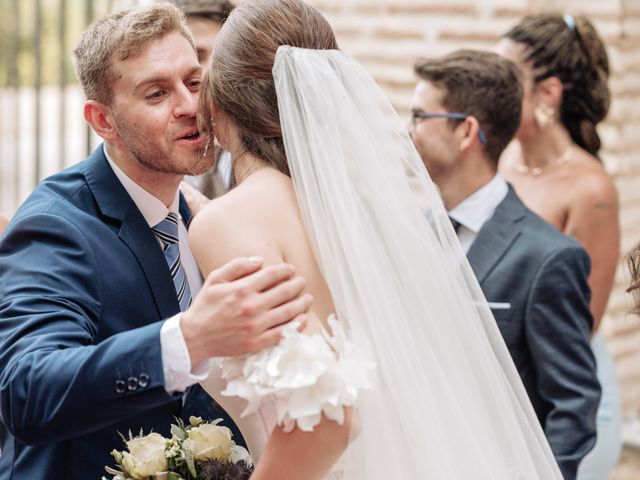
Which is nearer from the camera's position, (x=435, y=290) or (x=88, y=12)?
(x=435, y=290)

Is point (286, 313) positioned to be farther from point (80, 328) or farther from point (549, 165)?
point (549, 165)

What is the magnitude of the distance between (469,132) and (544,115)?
2.28ft

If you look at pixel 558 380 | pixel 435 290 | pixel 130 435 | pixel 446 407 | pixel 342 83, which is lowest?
pixel 558 380

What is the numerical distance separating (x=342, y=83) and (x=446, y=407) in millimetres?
733

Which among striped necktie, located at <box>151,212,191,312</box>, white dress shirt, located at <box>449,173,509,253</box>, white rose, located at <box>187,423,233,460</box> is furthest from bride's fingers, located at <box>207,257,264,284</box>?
white dress shirt, located at <box>449,173,509,253</box>

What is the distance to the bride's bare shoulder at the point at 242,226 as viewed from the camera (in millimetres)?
1978

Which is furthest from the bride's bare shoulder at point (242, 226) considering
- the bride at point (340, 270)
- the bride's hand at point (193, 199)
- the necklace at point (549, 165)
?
the necklace at point (549, 165)

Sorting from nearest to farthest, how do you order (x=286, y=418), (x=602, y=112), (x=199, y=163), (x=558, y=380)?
1. (x=286, y=418)
2. (x=199, y=163)
3. (x=558, y=380)
4. (x=602, y=112)

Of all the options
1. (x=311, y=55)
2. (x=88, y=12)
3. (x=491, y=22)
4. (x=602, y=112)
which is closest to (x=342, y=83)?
(x=311, y=55)

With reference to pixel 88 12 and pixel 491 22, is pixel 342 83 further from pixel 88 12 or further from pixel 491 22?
pixel 88 12

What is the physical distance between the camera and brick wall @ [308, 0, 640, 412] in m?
4.64

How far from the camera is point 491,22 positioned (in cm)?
471

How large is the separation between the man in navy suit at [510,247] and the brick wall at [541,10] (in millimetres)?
1148

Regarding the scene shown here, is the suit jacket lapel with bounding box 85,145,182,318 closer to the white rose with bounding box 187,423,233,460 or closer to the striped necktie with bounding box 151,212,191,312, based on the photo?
the striped necktie with bounding box 151,212,191,312
